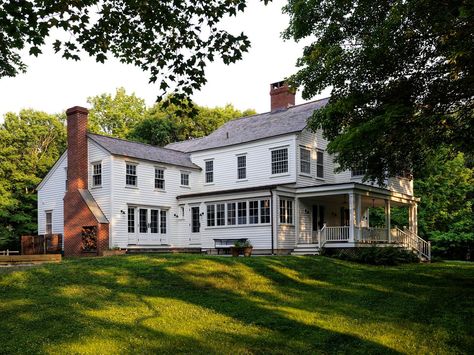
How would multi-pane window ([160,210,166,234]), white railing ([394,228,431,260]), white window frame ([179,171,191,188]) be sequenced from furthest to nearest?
1. white window frame ([179,171,191,188])
2. multi-pane window ([160,210,166,234])
3. white railing ([394,228,431,260])

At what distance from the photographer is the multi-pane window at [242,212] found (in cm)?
2853

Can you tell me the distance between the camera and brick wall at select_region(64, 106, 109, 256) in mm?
27906

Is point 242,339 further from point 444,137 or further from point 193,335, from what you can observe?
point 444,137

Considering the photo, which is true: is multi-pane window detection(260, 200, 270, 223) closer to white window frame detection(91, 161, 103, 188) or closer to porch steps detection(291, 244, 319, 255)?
porch steps detection(291, 244, 319, 255)

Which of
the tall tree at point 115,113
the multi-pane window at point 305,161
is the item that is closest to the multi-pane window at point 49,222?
the multi-pane window at point 305,161

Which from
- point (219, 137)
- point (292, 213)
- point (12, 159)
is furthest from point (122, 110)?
point (292, 213)

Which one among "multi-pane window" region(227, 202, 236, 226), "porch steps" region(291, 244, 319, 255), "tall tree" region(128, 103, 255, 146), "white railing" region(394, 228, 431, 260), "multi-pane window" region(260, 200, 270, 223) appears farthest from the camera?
"tall tree" region(128, 103, 255, 146)

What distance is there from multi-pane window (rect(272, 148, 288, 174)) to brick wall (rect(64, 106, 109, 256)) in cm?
968

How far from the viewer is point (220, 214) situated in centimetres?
2983

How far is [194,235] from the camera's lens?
103ft

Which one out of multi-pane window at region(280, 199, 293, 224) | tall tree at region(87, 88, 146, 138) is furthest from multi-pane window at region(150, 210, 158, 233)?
tall tree at region(87, 88, 146, 138)

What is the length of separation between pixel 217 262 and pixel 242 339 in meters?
7.54

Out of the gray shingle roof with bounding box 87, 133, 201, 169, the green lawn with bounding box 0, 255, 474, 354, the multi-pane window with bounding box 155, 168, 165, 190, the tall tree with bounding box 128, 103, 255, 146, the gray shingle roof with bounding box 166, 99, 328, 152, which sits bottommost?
the green lawn with bounding box 0, 255, 474, 354

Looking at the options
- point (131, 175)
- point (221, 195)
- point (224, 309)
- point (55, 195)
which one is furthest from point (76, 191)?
point (224, 309)
